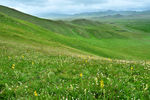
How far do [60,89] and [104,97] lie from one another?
5.53ft

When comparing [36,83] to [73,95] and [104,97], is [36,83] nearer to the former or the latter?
[73,95]

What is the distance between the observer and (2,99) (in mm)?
5125

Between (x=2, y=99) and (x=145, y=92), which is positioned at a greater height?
(x=145, y=92)

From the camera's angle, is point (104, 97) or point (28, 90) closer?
point (104, 97)

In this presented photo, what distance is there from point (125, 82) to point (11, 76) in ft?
18.9

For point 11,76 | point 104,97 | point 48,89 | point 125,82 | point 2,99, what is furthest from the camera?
point 11,76

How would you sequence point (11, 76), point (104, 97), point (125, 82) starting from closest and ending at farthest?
point (104, 97) → point (125, 82) → point (11, 76)

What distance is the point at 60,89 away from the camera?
17.4 ft

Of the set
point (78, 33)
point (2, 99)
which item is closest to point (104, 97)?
point (2, 99)

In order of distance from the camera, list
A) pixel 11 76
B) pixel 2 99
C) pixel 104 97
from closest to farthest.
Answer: pixel 104 97 < pixel 2 99 < pixel 11 76

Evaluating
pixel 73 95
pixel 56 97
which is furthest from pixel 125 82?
pixel 56 97

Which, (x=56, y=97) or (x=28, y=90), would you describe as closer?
(x=56, y=97)

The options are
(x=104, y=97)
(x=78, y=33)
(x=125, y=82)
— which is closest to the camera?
(x=104, y=97)

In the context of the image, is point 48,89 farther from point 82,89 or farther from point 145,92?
point 145,92
